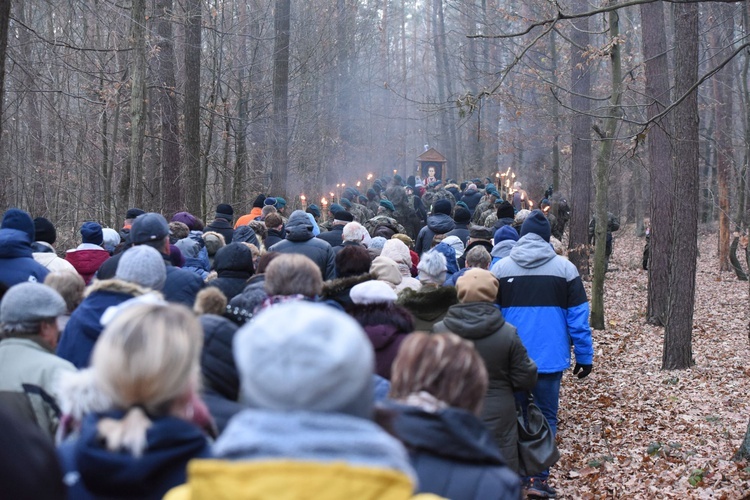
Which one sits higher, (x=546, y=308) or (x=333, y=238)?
(x=333, y=238)

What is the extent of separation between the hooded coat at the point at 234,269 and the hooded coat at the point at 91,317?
1931mm

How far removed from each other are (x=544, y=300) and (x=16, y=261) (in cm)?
476

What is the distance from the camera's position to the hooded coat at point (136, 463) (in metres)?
2.33

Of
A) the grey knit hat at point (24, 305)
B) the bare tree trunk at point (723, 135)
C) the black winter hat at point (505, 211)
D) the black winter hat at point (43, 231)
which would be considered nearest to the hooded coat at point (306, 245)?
the black winter hat at point (43, 231)

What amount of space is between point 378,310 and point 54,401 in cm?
222

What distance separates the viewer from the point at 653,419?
922 cm

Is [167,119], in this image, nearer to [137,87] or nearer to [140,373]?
[137,87]

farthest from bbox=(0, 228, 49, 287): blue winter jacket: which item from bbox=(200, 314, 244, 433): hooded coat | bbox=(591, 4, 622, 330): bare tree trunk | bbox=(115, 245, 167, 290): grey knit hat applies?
bbox=(591, 4, 622, 330): bare tree trunk

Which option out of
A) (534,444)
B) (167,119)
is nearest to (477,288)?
(534,444)

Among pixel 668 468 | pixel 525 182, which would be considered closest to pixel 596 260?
pixel 668 468

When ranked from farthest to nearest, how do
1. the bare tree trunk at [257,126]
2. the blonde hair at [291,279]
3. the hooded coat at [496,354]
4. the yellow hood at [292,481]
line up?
the bare tree trunk at [257,126], the hooded coat at [496,354], the blonde hair at [291,279], the yellow hood at [292,481]

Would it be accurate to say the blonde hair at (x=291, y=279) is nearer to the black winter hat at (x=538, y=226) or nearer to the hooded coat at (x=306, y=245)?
the black winter hat at (x=538, y=226)

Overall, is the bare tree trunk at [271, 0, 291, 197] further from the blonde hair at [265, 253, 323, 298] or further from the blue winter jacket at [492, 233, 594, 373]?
the blonde hair at [265, 253, 323, 298]

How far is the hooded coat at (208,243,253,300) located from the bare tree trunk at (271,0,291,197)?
48.9 feet
